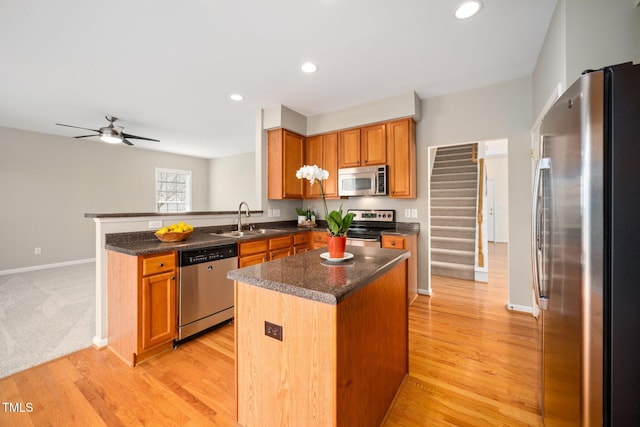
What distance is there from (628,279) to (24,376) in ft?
11.4

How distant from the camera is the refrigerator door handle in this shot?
1.23 meters

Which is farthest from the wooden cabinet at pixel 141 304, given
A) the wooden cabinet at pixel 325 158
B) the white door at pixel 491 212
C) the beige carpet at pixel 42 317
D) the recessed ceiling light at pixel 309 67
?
the white door at pixel 491 212

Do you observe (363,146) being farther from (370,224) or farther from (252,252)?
(252,252)

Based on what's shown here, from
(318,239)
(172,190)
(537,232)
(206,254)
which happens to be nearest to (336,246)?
(537,232)

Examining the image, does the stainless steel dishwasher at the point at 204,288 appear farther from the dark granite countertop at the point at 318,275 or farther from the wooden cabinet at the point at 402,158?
the wooden cabinet at the point at 402,158

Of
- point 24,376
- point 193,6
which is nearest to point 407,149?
point 193,6

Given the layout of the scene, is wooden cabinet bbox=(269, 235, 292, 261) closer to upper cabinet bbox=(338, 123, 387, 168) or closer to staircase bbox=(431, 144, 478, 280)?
upper cabinet bbox=(338, 123, 387, 168)

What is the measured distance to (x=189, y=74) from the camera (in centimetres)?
290

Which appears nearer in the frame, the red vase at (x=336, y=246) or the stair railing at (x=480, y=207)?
the red vase at (x=336, y=246)

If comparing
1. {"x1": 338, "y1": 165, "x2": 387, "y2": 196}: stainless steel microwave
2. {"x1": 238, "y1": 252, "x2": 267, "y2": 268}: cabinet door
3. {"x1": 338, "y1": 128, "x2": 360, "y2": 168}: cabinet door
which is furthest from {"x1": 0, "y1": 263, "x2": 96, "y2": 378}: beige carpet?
{"x1": 338, "y1": 128, "x2": 360, "y2": 168}: cabinet door

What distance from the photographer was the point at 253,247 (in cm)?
291

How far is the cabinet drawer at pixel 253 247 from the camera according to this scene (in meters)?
2.79

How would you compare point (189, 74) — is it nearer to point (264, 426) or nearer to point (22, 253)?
point (264, 426)

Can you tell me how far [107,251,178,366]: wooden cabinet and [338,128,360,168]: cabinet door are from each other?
8.69ft
